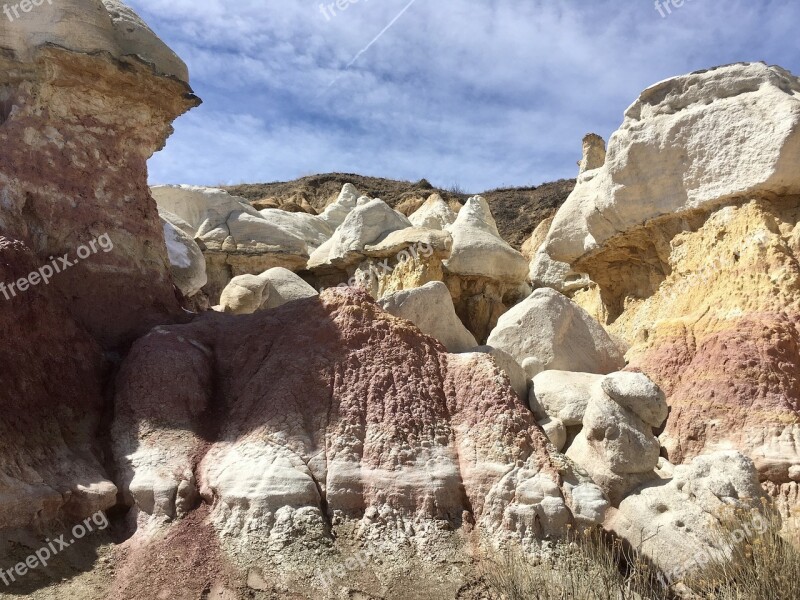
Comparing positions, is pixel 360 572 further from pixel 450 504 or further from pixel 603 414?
pixel 603 414

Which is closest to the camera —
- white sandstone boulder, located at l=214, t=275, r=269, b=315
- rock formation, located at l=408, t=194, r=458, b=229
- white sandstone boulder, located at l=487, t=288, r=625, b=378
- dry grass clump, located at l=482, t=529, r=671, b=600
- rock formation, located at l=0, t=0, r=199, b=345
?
dry grass clump, located at l=482, t=529, r=671, b=600

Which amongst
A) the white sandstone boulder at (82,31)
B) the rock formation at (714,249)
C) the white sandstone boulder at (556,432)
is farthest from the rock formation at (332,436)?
the white sandstone boulder at (82,31)

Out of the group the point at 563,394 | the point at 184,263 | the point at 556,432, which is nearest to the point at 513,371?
the point at 563,394

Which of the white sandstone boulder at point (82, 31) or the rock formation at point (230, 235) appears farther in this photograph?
the rock formation at point (230, 235)

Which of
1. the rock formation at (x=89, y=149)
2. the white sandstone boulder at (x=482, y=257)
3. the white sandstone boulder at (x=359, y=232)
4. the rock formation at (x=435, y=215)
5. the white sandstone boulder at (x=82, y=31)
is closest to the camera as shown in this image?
the rock formation at (x=89, y=149)

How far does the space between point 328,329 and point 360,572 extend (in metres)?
2.00

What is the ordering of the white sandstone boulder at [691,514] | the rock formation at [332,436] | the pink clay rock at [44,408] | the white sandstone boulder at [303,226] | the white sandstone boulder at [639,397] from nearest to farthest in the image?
the pink clay rock at [44,408] → the white sandstone boulder at [691,514] → the rock formation at [332,436] → the white sandstone boulder at [639,397] → the white sandstone boulder at [303,226]

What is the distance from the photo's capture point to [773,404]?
22.0 ft

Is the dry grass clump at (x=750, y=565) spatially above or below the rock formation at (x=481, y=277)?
below

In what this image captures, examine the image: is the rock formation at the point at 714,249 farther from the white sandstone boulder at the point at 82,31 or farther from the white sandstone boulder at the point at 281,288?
the white sandstone boulder at the point at 82,31

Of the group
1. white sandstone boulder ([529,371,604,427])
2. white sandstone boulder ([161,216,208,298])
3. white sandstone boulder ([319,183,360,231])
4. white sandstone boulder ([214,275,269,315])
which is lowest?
white sandstone boulder ([529,371,604,427])

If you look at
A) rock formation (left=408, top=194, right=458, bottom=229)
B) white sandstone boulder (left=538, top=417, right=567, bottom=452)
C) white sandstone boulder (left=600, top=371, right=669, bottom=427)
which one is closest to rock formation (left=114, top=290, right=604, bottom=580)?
white sandstone boulder (left=600, top=371, right=669, bottom=427)

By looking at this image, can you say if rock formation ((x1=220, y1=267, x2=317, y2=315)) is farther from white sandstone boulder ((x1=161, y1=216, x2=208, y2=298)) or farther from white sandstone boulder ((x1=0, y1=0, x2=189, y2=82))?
white sandstone boulder ((x1=0, y1=0, x2=189, y2=82))

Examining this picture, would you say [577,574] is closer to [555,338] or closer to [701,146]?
[555,338]
